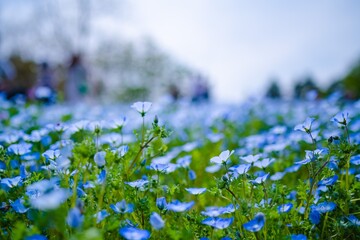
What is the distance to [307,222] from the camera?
130 centimetres

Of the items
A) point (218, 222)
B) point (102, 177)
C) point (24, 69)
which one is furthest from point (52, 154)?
point (24, 69)

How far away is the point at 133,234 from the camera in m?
1.13

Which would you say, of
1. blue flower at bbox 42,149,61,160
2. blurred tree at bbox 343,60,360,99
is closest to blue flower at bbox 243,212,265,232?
blue flower at bbox 42,149,61,160

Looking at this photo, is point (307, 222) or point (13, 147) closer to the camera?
point (307, 222)

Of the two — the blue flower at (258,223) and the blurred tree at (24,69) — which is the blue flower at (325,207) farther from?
the blurred tree at (24,69)

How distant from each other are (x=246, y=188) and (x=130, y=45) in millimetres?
29594

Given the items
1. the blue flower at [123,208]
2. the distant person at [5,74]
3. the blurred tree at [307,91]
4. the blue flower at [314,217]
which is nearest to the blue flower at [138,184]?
the blue flower at [123,208]

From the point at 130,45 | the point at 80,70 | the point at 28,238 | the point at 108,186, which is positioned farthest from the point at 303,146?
the point at 130,45

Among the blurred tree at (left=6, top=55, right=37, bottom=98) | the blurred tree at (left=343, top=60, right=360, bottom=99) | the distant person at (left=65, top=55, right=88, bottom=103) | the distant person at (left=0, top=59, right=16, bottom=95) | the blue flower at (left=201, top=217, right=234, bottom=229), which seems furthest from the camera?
the blurred tree at (left=6, top=55, right=37, bottom=98)

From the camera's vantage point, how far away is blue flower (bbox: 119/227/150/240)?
3.62ft

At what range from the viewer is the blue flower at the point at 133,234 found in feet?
3.62

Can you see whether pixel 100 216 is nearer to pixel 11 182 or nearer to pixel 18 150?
pixel 11 182

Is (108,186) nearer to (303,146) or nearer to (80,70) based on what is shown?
(303,146)

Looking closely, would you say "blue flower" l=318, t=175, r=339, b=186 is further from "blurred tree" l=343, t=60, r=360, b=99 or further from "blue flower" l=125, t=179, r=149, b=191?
"blurred tree" l=343, t=60, r=360, b=99
